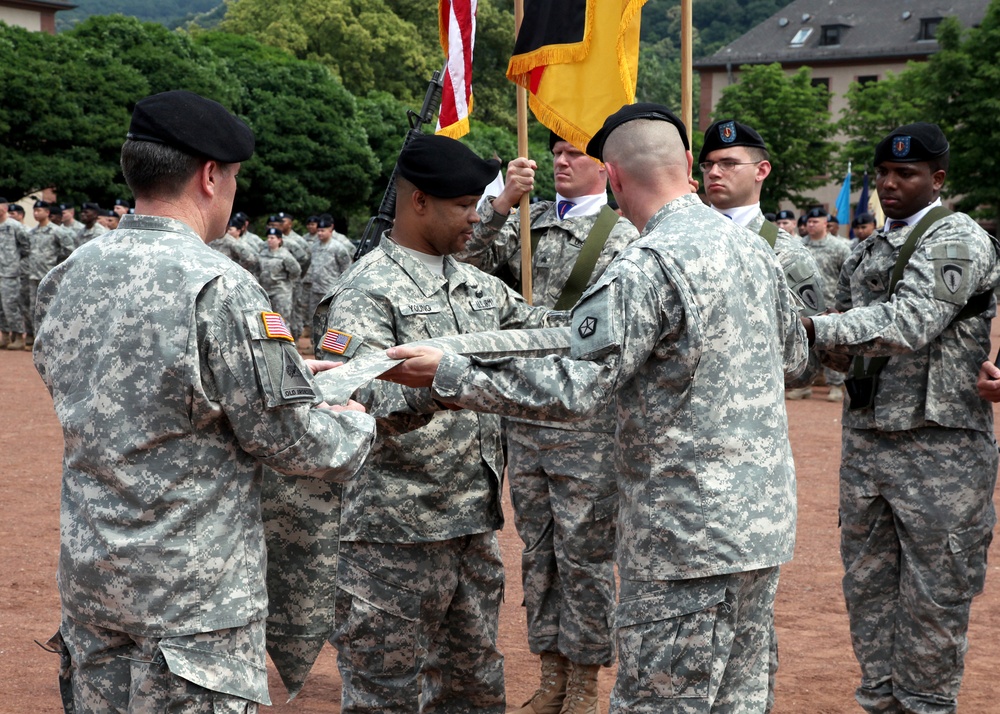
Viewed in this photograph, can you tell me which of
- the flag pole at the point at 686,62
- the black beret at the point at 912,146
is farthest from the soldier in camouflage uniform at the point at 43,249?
the black beret at the point at 912,146

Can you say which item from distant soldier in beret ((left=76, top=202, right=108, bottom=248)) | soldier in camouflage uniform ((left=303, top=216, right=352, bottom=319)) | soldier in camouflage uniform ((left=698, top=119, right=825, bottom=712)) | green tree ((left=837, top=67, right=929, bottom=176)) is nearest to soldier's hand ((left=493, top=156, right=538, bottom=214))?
soldier in camouflage uniform ((left=698, top=119, right=825, bottom=712))

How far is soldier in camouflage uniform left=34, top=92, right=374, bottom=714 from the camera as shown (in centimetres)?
291

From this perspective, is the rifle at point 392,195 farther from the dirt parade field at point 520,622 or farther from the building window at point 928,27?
the building window at point 928,27

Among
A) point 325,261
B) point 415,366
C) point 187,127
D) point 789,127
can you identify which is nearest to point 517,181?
point 415,366

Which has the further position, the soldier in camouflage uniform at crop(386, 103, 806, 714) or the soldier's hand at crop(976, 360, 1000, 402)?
the soldier's hand at crop(976, 360, 1000, 402)

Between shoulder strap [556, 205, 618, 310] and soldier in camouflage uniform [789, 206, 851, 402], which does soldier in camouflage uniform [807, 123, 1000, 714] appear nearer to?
shoulder strap [556, 205, 618, 310]

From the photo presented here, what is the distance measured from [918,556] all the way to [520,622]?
8.65 ft

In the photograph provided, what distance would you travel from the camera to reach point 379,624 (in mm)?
4254

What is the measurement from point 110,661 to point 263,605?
16.4 inches

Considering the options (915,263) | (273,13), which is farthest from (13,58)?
(915,263)

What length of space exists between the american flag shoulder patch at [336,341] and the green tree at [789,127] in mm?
47657

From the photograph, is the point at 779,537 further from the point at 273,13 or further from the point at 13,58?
the point at 273,13

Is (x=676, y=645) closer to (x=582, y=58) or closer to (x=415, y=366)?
(x=415, y=366)

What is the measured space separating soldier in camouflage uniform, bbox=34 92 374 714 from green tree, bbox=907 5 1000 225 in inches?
1607
